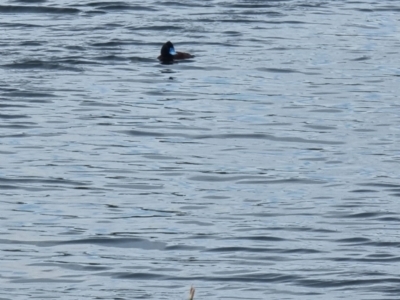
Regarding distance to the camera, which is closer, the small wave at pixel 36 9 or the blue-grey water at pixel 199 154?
the blue-grey water at pixel 199 154

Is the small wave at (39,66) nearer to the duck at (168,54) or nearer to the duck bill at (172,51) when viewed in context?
the duck at (168,54)

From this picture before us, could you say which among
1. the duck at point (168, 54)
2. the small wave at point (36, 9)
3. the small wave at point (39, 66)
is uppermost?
the small wave at point (39, 66)

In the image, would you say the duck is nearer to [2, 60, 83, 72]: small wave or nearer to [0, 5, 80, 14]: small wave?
[2, 60, 83, 72]: small wave

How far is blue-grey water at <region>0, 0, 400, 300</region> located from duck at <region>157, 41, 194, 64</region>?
0.64 feet

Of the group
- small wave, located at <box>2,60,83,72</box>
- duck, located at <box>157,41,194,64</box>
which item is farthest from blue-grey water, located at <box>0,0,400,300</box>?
duck, located at <box>157,41,194,64</box>

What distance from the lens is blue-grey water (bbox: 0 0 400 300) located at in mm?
11648

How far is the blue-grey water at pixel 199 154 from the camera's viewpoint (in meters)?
11.6

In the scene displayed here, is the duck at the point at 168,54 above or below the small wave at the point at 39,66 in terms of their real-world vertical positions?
below

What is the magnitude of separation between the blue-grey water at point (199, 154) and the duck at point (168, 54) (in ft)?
0.64

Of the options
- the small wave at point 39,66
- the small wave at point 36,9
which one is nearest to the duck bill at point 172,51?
the small wave at point 39,66

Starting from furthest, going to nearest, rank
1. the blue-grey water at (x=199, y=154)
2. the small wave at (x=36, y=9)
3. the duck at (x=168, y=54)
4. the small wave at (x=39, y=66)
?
the small wave at (x=36, y=9) < the duck at (x=168, y=54) < the small wave at (x=39, y=66) < the blue-grey water at (x=199, y=154)

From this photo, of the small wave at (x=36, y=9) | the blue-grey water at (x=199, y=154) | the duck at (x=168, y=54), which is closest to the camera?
the blue-grey water at (x=199, y=154)

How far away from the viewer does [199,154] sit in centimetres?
1645

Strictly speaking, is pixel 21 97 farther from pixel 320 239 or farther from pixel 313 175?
pixel 320 239
